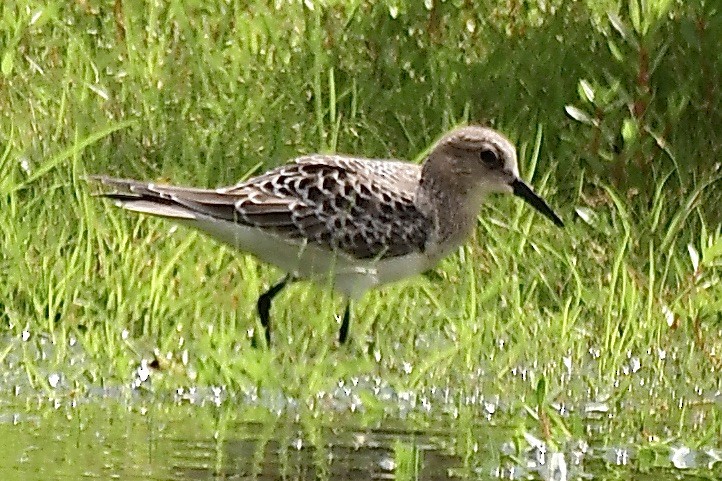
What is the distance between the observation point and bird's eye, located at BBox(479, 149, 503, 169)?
8.23 m

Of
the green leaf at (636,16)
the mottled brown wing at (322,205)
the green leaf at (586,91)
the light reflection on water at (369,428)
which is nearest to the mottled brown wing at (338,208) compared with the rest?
the mottled brown wing at (322,205)

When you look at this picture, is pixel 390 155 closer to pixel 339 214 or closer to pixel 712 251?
pixel 339 214

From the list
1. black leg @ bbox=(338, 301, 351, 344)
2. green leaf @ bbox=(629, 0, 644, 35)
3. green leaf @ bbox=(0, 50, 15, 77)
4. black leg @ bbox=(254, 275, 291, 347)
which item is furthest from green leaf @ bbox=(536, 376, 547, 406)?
green leaf @ bbox=(0, 50, 15, 77)

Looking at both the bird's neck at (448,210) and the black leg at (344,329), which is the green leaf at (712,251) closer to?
the bird's neck at (448,210)

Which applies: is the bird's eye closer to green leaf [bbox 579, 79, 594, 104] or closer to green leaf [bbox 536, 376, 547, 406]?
green leaf [bbox 579, 79, 594, 104]

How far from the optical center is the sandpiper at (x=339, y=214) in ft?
25.3

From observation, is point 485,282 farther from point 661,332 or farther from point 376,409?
point 376,409

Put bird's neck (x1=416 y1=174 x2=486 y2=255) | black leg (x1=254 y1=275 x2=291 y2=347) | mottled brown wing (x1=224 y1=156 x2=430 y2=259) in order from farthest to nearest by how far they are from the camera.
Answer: bird's neck (x1=416 y1=174 x2=486 y2=255), mottled brown wing (x1=224 y1=156 x2=430 y2=259), black leg (x1=254 y1=275 x2=291 y2=347)

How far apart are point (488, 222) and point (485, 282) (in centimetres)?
45

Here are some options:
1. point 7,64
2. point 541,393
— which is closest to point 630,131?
point 7,64

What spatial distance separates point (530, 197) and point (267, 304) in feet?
3.81

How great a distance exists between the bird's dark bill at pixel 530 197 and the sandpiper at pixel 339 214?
18cm

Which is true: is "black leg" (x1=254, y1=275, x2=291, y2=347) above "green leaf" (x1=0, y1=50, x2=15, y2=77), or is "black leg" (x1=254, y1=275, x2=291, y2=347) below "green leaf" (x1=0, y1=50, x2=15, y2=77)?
below

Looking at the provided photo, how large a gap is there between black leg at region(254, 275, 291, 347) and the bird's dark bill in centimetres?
97
